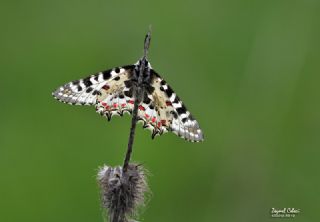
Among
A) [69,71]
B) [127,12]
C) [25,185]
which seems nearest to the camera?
[25,185]

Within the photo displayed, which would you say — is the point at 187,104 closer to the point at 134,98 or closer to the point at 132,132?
the point at 134,98

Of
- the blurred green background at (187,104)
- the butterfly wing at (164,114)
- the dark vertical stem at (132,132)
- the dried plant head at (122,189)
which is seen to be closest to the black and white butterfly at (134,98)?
the butterfly wing at (164,114)

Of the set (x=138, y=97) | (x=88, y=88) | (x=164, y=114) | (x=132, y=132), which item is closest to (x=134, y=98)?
(x=138, y=97)

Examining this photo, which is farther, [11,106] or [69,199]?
[11,106]

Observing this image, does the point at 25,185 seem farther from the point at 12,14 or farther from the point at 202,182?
the point at 12,14

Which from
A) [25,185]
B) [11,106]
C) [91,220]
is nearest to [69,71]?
[11,106]

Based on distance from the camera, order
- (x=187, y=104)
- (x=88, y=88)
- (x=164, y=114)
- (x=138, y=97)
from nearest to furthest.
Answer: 1. (x=138, y=97)
2. (x=164, y=114)
3. (x=88, y=88)
4. (x=187, y=104)

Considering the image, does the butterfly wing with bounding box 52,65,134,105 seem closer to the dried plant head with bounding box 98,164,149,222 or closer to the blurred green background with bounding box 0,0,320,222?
the dried plant head with bounding box 98,164,149,222
